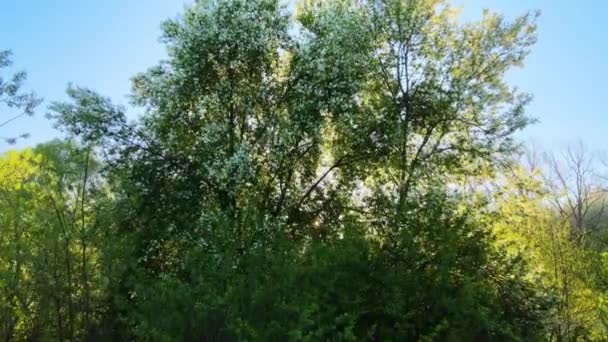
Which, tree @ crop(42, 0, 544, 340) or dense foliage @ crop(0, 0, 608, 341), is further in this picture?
tree @ crop(42, 0, 544, 340)

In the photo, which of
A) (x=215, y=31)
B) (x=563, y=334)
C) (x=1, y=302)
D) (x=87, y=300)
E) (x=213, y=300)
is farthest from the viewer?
(x=215, y=31)

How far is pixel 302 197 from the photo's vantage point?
18625 mm

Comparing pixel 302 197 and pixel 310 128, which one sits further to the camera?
pixel 302 197

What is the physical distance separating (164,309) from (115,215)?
597 cm

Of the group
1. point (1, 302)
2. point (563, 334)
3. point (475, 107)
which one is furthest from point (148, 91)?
point (563, 334)

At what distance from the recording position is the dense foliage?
1046 centimetres

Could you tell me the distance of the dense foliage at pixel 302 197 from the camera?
10461mm

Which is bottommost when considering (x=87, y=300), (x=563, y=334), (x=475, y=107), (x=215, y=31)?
(x=563, y=334)

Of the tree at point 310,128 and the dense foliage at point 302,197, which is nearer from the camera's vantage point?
the dense foliage at point 302,197

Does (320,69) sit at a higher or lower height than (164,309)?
higher

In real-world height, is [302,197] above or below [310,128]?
below

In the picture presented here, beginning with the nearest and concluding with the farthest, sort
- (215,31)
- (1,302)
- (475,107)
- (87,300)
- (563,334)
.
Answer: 1. (87,300)
2. (1,302)
3. (563,334)
4. (215,31)
5. (475,107)

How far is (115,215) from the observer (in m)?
14.4

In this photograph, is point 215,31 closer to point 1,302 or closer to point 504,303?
point 1,302
